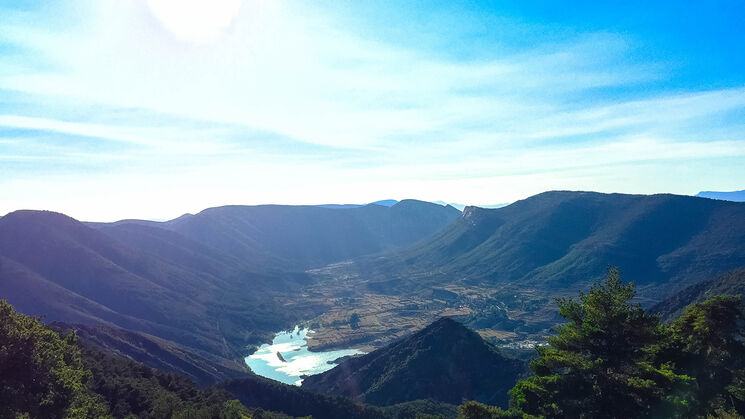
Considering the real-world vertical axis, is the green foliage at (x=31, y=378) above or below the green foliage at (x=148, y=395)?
above

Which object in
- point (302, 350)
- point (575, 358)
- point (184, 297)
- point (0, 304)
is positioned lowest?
point (302, 350)

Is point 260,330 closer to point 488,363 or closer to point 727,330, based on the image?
point 488,363

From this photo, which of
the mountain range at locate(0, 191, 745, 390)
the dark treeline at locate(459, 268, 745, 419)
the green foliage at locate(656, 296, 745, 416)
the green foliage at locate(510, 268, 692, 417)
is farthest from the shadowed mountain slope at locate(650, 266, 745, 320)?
the green foliage at locate(510, 268, 692, 417)

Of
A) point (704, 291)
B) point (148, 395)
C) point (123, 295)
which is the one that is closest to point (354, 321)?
point (123, 295)

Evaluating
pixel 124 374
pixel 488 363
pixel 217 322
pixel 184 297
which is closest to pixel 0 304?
pixel 124 374

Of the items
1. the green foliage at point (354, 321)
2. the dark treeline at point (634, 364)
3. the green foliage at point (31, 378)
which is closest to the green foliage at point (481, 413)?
the dark treeline at point (634, 364)

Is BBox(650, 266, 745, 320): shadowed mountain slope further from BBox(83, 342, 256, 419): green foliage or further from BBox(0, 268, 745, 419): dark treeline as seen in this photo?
BBox(83, 342, 256, 419): green foliage

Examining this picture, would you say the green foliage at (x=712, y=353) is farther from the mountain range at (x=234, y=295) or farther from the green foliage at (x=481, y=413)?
the mountain range at (x=234, y=295)
